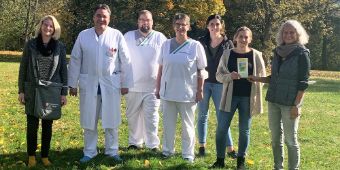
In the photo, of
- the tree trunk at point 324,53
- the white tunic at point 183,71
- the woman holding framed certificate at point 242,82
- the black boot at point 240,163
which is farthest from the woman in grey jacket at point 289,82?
the tree trunk at point 324,53

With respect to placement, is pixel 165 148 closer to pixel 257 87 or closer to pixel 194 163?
pixel 194 163

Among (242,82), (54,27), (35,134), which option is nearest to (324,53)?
(242,82)

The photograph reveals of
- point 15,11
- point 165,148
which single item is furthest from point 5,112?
point 15,11

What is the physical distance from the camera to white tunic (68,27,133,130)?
6340 millimetres

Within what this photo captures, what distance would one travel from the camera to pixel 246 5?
32000 mm

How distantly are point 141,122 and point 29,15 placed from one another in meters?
32.7

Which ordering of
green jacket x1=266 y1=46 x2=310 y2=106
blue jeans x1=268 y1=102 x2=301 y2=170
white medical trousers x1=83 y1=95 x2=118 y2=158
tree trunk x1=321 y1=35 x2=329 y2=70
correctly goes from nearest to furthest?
1. green jacket x1=266 y1=46 x2=310 y2=106
2. blue jeans x1=268 y1=102 x2=301 y2=170
3. white medical trousers x1=83 y1=95 x2=118 y2=158
4. tree trunk x1=321 y1=35 x2=329 y2=70

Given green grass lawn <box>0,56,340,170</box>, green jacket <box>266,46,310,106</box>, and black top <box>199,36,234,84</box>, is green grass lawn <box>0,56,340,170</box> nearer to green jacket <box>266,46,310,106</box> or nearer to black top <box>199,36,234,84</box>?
black top <box>199,36,234,84</box>

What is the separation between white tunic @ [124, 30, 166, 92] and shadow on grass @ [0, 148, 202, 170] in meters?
1.11

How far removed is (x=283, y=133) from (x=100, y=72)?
108 inches

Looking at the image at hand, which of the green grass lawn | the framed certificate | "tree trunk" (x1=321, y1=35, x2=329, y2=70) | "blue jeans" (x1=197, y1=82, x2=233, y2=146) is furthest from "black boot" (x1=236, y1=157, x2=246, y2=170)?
"tree trunk" (x1=321, y1=35, x2=329, y2=70)

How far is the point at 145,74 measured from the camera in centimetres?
714

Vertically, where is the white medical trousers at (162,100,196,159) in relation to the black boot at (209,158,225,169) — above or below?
above

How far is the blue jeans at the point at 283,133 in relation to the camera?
226 inches
